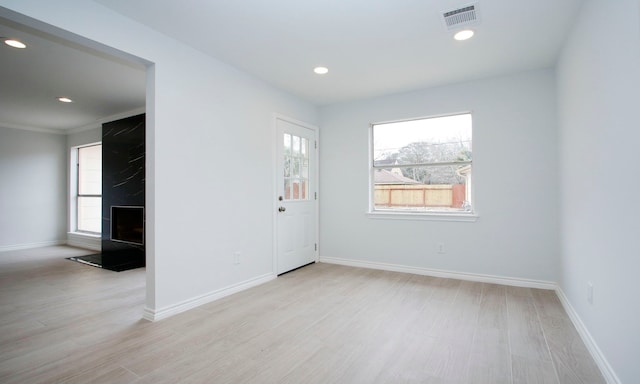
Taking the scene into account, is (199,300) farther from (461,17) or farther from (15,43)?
(461,17)

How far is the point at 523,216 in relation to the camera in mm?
3574

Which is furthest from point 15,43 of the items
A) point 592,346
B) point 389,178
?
point 592,346

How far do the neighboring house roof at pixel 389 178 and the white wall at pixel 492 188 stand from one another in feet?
0.61

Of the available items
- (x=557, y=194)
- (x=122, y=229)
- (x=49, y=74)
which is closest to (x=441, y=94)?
(x=557, y=194)

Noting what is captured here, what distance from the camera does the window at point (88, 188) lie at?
6598mm

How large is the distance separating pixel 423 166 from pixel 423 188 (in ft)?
0.98

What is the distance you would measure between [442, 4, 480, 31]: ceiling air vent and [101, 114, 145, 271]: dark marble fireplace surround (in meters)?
4.39

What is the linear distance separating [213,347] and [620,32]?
310cm

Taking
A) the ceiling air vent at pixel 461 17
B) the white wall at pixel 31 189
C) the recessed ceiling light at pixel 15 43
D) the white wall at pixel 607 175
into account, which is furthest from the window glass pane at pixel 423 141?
the white wall at pixel 31 189

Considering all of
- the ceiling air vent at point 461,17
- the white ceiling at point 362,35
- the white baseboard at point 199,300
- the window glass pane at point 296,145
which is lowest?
the white baseboard at point 199,300

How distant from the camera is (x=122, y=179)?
5.16 m

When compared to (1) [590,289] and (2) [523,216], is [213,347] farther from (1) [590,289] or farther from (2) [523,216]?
(2) [523,216]

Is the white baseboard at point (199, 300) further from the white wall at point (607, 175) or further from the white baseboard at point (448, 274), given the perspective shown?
the white wall at point (607, 175)

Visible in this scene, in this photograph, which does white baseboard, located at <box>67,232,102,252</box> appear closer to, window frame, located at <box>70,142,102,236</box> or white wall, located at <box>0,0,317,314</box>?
window frame, located at <box>70,142,102,236</box>
